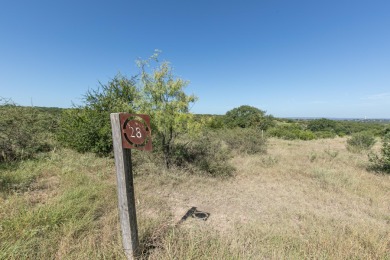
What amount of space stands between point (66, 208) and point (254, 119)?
27.2m

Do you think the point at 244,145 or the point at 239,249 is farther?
the point at 244,145

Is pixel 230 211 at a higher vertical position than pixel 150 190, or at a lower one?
lower

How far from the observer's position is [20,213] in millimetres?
2654

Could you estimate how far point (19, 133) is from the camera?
6453mm

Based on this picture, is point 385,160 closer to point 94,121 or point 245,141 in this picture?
point 245,141

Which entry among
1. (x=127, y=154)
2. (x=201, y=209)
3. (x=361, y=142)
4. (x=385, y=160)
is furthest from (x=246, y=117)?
(x=127, y=154)

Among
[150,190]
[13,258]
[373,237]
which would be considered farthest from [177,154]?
[373,237]

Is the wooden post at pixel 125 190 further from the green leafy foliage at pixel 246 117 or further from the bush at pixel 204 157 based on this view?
the green leafy foliage at pixel 246 117

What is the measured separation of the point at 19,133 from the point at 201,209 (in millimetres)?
7454

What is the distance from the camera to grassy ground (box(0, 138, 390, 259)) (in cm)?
216

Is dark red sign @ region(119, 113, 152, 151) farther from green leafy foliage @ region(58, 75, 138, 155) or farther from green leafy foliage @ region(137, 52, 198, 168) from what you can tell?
green leafy foliage @ region(58, 75, 138, 155)

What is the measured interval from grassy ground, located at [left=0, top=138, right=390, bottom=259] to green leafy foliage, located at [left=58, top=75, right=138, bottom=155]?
1614 mm

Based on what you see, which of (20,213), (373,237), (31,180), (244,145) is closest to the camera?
(373,237)

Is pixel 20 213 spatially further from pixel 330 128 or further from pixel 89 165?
pixel 330 128
